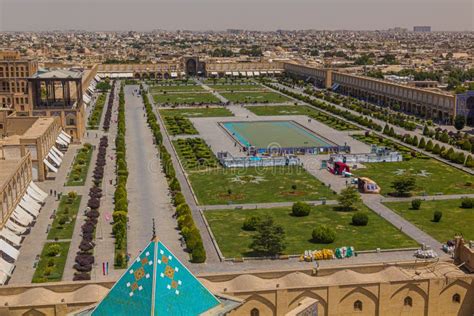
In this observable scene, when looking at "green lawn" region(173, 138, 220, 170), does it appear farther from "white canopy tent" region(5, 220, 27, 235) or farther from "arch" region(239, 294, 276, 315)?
"arch" region(239, 294, 276, 315)

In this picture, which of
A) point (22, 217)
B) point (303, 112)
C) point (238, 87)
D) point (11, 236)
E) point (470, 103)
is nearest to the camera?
point (11, 236)

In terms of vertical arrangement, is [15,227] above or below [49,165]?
below

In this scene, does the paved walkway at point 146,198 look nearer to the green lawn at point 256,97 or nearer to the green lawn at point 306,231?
the green lawn at point 306,231

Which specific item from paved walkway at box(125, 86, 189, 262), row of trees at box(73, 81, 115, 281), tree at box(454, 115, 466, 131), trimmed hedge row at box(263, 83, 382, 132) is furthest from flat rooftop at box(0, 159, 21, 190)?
tree at box(454, 115, 466, 131)

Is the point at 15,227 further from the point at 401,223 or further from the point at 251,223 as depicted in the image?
the point at 401,223

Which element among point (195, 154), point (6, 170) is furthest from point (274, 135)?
point (6, 170)
